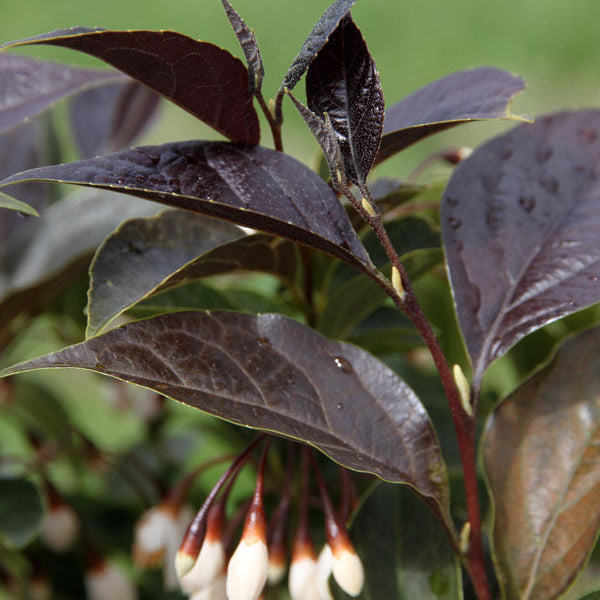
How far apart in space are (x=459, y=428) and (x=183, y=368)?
20cm

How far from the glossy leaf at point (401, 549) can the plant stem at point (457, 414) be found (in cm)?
2

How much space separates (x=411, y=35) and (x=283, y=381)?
394 centimetres

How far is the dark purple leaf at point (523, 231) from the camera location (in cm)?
63

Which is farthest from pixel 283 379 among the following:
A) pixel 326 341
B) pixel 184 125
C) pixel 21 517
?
pixel 184 125

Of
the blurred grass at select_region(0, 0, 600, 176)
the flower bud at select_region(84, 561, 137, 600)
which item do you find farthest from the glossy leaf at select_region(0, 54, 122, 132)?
the blurred grass at select_region(0, 0, 600, 176)

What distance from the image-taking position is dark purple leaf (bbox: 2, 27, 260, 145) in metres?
0.51

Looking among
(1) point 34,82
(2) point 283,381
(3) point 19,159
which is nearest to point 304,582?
(2) point 283,381

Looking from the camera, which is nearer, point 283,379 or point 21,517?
point 283,379

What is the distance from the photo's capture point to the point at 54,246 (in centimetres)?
86

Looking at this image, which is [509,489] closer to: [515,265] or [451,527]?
[451,527]

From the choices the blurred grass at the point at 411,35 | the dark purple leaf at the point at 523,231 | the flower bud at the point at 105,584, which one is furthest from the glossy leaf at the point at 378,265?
the blurred grass at the point at 411,35

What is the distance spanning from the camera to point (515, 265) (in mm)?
663

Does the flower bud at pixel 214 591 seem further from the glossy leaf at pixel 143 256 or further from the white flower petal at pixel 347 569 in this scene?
the glossy leaf at pixel 143 256

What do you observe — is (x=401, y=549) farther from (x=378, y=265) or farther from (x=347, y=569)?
(x=378, y=265)
